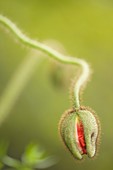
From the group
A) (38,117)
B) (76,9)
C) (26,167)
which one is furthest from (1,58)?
(26,167)

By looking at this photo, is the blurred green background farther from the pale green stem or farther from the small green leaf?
the small green leaf

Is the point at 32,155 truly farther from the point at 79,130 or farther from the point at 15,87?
the point at 15,87

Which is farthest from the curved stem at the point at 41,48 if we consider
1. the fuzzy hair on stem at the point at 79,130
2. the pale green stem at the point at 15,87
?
the pale green stem at the point at 15,87

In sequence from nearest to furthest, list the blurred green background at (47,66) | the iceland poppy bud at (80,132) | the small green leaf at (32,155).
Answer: the iceland poppy bud at (80,132)
the small green leaf at (32,155)
the blurred green background at (47,66)

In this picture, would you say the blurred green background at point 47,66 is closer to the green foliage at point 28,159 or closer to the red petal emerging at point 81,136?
the green foliage at point 28,159

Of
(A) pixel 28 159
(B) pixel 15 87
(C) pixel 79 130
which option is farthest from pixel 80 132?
(B) pixel 15 87

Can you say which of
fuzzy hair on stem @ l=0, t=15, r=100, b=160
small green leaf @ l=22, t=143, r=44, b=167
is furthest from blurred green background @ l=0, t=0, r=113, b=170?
fuzzy hair on stem @ l=0, t=15, r=100, b=160
